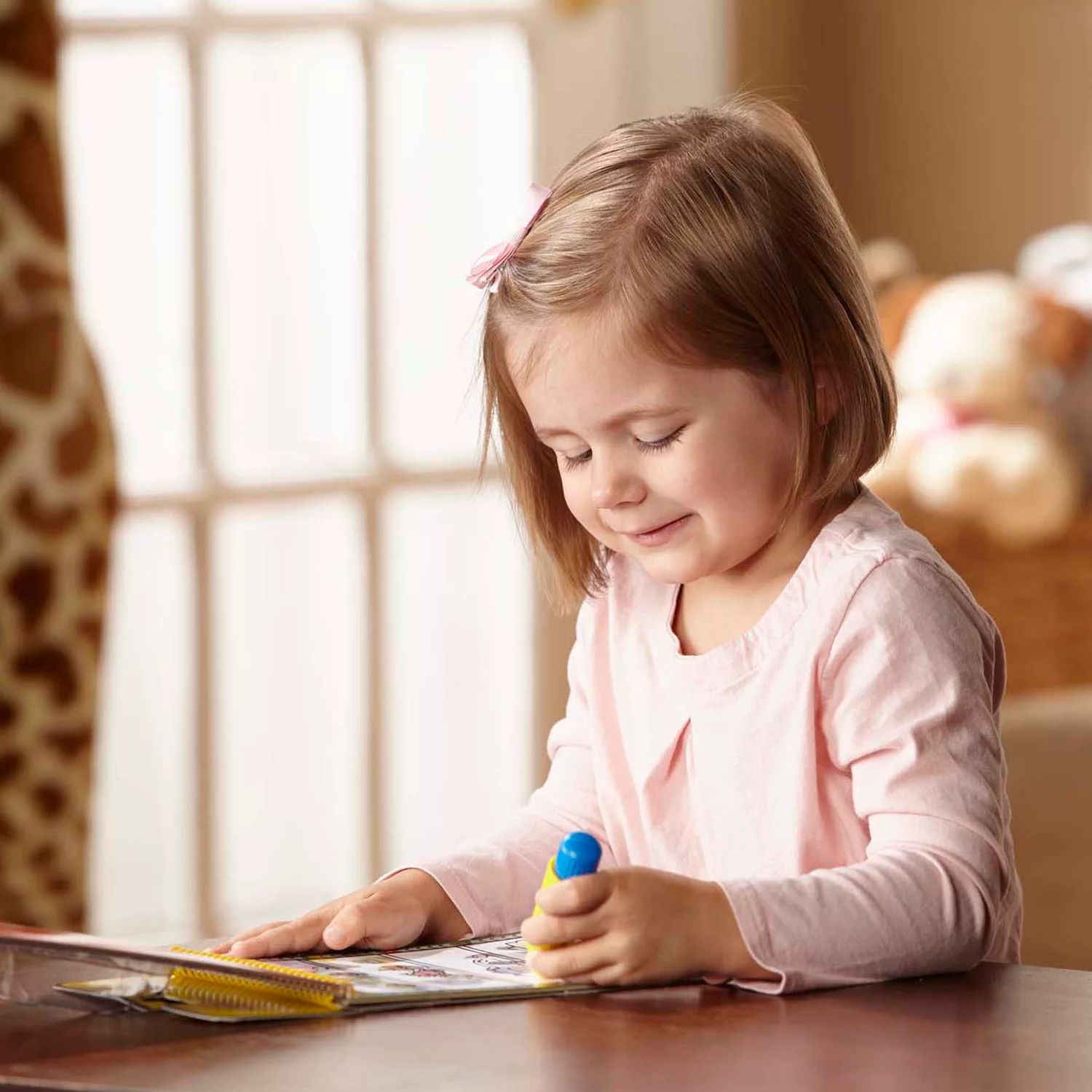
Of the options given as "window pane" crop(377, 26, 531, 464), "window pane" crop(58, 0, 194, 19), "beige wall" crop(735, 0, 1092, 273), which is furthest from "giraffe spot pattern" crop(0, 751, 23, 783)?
"beige wall" crop(735, 0, 1092, 273)

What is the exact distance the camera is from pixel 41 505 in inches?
77.9

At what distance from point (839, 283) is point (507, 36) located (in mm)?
1581

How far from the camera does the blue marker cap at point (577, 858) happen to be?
3.00ft

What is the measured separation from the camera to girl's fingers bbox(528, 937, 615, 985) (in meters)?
0.90

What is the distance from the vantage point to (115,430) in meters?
2.04

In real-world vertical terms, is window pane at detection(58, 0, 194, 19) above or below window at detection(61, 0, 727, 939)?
above

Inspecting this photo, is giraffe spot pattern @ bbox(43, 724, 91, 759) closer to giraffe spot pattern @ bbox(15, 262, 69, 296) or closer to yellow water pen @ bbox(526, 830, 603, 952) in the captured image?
giraffe spot pattern @ bbox(15, 262, 69, 296)

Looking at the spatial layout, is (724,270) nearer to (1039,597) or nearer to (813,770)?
(813,770)

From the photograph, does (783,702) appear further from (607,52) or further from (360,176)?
(607,52)

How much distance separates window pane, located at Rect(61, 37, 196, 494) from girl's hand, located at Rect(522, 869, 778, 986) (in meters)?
1.39

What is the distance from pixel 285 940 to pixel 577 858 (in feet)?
0.63

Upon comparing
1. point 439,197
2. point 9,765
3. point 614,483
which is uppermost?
point 439,197

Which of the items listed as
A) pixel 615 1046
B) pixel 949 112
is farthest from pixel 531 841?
pixel 949 112

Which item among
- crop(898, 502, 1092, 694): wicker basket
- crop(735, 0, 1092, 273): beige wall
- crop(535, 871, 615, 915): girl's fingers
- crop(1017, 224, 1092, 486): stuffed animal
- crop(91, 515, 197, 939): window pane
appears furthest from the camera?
crop(735, 0, 1092, 273): beige wall
